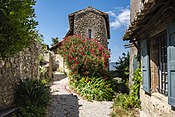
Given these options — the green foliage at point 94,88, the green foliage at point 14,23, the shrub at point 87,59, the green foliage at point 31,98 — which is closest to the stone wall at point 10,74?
the green foliage at point 31,98

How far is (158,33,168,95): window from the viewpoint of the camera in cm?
472

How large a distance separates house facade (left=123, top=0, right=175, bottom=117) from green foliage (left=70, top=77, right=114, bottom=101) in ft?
14.6

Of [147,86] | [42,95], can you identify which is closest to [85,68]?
[42,95]

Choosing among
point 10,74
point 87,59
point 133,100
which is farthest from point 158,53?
point 87,59

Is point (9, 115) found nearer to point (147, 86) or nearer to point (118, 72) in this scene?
point (147, 86)

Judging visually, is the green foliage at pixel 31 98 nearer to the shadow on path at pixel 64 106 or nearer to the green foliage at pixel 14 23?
the shadow on path at pixel 64 106

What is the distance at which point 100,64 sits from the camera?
1152cm

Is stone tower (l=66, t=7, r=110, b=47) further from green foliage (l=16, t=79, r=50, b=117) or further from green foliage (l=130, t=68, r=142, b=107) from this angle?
green foliage (l=16, t=79, r=50, b=117)

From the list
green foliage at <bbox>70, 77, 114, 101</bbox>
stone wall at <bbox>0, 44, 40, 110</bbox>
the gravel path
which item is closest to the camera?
stone wall at <bbox>0, 44, 40, 110</bbox>

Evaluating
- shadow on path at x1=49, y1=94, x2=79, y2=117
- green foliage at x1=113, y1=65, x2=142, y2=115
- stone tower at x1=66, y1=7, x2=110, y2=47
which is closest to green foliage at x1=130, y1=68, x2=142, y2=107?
green foliage at x1=113, y1=65, x2=142, y2=115

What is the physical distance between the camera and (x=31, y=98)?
620 cm

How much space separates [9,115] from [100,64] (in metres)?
7.23

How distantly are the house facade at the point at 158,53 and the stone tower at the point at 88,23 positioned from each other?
38.3 ft

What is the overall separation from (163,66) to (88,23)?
43.6ft
